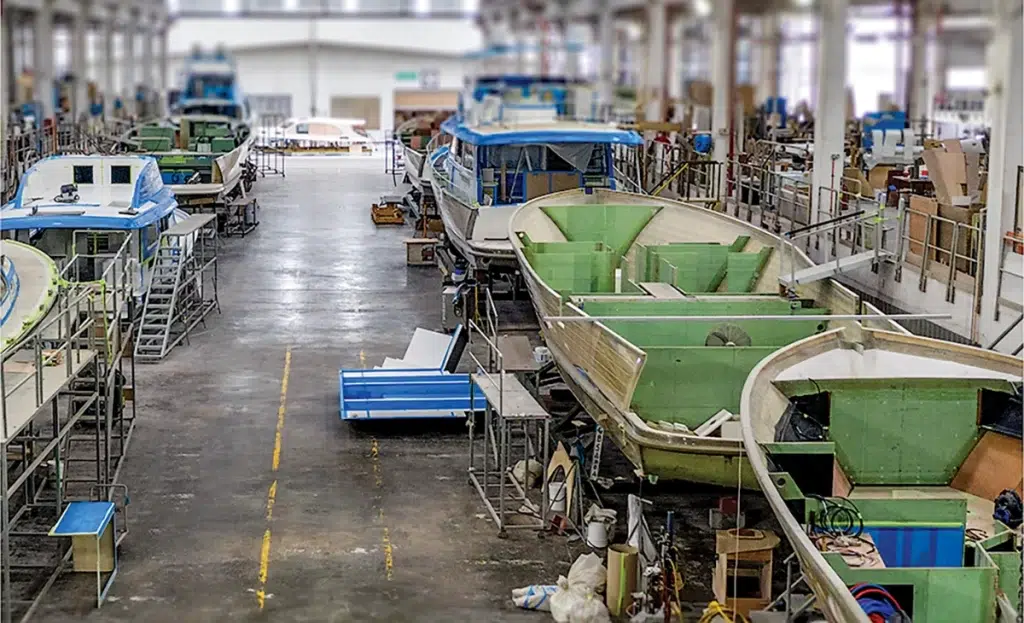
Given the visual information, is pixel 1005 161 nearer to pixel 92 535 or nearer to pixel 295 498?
pixel 295 498

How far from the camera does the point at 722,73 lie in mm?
31828

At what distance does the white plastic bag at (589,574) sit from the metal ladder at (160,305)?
10237mm

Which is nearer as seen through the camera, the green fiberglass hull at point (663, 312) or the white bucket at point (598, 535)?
the green fiberglass hull at point (663, 312)

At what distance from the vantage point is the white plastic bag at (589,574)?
12.1 metres

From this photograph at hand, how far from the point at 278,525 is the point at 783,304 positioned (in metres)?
6.04

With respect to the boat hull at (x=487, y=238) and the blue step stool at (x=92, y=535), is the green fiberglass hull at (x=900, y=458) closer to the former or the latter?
the blue step stool at (x=92, y=535)

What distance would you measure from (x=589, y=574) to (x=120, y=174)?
12797mm

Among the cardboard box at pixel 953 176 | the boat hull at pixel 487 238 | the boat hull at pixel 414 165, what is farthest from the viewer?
the boat hull at pixel 414 165

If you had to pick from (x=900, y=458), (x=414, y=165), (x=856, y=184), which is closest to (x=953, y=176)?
(x=856, y=184)

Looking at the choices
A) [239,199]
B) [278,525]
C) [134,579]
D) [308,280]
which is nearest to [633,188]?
[308,280]

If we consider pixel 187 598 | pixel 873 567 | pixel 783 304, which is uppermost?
pixel 783 304

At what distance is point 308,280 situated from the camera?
27.2m

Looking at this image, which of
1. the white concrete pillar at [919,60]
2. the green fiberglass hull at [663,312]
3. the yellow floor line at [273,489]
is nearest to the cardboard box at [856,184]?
the green fiberglass hull at [663,312]

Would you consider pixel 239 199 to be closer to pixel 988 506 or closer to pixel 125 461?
pixel 125 461
